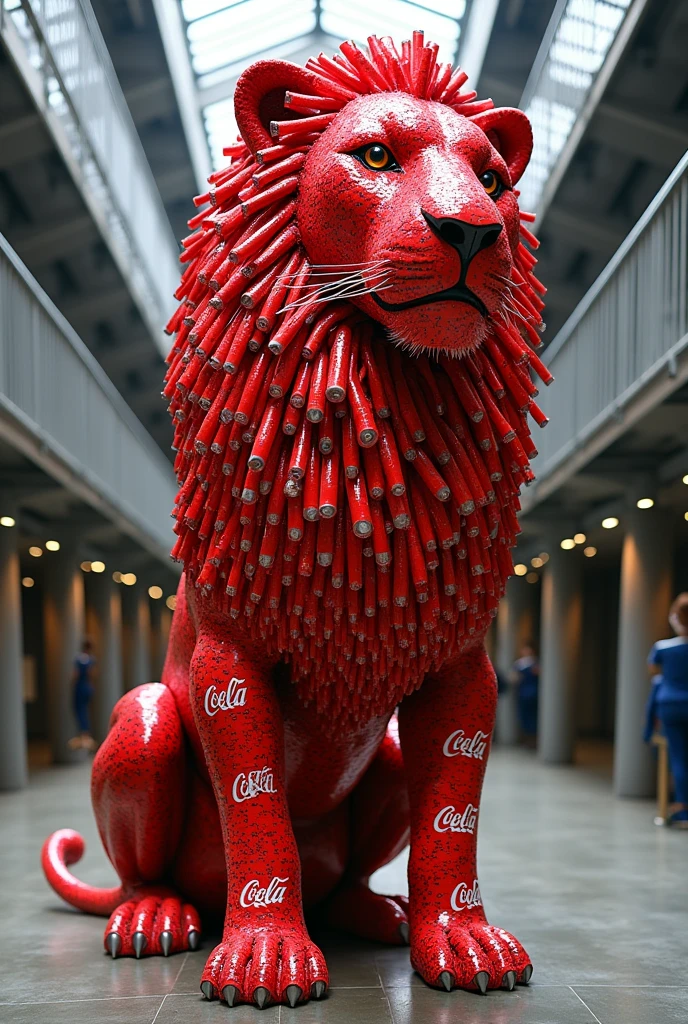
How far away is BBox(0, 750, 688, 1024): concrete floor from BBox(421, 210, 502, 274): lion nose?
5.82ft

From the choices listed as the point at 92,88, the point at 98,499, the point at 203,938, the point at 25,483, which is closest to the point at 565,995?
the point at 203,938

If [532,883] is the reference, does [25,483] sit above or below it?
above

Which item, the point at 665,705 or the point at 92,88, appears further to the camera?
the point at 92,88

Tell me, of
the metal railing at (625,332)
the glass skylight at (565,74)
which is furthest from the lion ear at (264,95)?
the glass skylight at (565,74)

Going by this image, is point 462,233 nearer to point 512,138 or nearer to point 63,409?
point 512,138

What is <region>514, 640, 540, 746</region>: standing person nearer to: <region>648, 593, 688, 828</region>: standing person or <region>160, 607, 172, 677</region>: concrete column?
<region>648, 593, 688, 828</region>: standing person

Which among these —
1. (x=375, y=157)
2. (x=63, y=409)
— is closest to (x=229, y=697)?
(x=375, y=157)

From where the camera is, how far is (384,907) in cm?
325

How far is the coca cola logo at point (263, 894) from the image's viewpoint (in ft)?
8.64

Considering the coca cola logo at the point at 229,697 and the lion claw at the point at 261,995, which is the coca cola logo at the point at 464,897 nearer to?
the lion claw at the point at 261,995

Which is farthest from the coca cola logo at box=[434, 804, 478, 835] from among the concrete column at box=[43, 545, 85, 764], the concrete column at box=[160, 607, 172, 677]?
the concrete column at box=[160, 607, 172, 677]

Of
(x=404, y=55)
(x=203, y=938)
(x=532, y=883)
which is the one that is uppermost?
(x=404, y=55)

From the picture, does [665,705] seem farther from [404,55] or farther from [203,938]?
[404,55]

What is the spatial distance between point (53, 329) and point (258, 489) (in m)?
7.13
